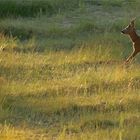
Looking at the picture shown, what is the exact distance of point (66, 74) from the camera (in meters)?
11.3

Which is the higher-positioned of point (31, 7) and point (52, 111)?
point (31, 7)

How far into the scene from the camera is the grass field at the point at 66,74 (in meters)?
8.34

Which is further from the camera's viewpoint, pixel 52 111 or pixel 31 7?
pixel 31 7

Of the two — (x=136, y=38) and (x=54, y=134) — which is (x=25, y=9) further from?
(x=54, y=134)

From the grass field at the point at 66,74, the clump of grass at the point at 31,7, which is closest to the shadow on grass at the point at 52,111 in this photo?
the grass field at the point at 66,74

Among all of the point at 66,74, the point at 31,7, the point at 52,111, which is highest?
the point at 31,7

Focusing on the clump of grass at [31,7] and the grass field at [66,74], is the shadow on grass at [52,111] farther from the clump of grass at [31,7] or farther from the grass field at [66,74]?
the clump of grass at [31,7]

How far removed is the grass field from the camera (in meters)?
8.34

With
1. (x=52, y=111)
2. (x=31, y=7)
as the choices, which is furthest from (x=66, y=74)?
(x=31, y=7)

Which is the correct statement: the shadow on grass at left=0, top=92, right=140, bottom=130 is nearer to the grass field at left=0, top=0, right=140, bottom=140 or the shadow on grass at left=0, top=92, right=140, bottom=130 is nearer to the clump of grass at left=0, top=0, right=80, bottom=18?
the grass field at left=0, top=0, right=140, bottom=140

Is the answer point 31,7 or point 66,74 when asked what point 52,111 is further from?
point 31,7

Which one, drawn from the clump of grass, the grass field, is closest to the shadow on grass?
the grass field

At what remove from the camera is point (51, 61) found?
12461 mm

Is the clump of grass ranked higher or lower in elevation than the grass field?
higher
